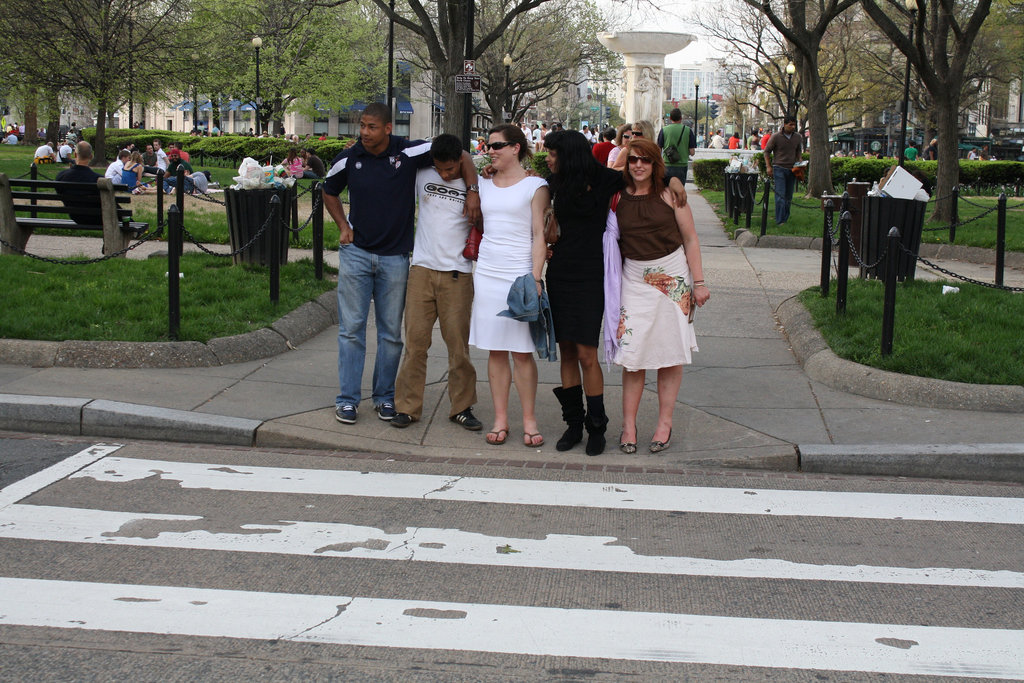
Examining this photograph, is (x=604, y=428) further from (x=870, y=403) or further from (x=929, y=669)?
(x=929, y=669)

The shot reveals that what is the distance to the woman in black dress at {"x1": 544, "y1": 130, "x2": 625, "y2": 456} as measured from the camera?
6.33 metres

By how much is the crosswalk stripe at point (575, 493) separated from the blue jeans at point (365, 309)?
1.03 m

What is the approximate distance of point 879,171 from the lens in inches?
1185

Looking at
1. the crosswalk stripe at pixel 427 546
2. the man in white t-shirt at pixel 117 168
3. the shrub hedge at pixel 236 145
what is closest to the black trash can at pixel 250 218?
the crosswalk stripe at pixel 427 546

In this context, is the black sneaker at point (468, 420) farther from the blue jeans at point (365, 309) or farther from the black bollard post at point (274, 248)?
the black bollard post at point (274, 248)

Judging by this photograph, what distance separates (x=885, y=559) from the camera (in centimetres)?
504

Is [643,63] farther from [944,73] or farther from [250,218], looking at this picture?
[250,218]

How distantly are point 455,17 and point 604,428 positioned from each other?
17260mm

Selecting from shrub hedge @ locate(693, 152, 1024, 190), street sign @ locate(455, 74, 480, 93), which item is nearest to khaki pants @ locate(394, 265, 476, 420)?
street sign @ locate(455, 74, 480, 93)

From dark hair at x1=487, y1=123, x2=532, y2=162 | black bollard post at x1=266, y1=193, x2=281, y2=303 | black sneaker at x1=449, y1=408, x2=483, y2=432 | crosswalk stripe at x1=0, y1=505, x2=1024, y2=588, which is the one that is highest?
dark hair at x1=487, y1=123, x2=532, y2=162

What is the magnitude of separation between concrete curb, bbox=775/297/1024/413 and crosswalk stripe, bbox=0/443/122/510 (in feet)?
17.3

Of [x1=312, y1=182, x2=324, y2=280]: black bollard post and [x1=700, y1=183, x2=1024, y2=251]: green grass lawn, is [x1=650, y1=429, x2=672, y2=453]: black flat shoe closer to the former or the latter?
[x1=312, y1=182, x2=324, y2=280]: black bollard post

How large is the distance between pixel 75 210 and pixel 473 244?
7.18 metres

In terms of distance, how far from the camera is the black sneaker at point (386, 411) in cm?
729
